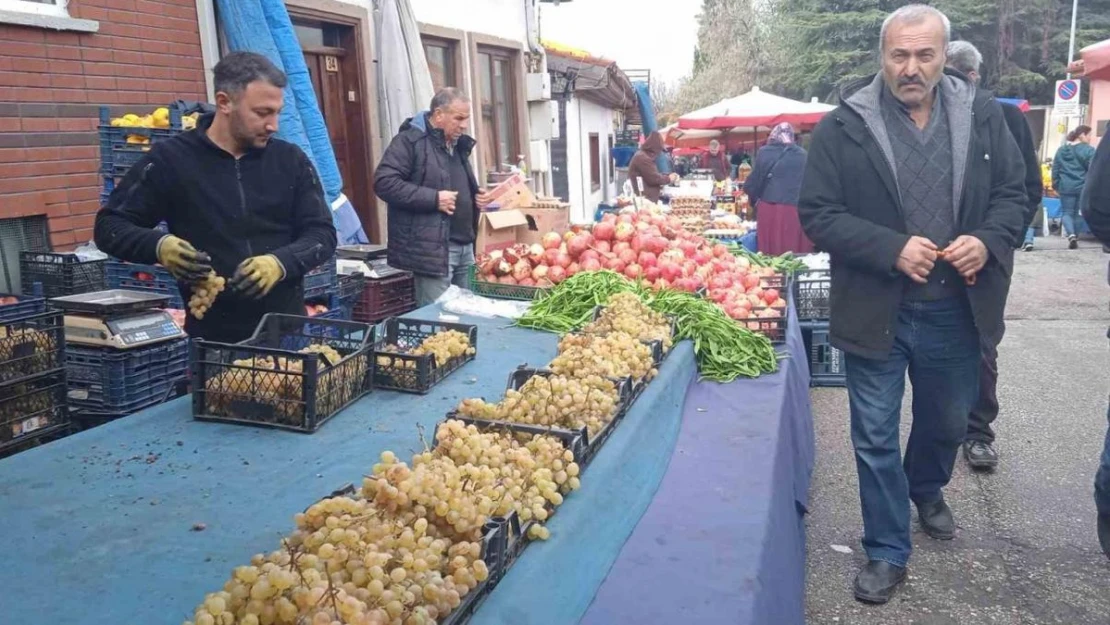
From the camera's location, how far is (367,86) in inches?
348

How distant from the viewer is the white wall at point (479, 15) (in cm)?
1020

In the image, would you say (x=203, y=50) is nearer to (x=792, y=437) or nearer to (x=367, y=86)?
(x=367, y=86)

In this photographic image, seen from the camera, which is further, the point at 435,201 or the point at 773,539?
the point at 435,201

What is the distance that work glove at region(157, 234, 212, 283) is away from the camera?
3158 millimetres

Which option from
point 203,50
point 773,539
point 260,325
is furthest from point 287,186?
point 203,50

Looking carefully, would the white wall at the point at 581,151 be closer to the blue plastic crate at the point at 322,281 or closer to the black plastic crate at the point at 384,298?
the black plastic crate at the point at 384,298

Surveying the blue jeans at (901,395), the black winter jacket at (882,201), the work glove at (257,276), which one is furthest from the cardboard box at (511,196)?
the blue jeans at (901,395)

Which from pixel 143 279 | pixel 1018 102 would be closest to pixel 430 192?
pixel 143 279

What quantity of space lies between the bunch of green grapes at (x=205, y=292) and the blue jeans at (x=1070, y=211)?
52.5 ft

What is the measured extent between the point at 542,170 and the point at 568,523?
11457 millimetres

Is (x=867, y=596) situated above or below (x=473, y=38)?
below

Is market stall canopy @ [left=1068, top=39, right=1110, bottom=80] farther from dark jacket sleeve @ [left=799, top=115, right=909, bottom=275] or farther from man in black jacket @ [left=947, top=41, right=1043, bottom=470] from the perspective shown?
dark jacket sleeve @ [left=799, top=115, right=909, bottom=275]

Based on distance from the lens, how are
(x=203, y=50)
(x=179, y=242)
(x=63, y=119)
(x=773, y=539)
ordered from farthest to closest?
1. (x=203, y=50)
2. (x=63, y=119)
3. (x=179, y=242)
4. (x=773, y=539)

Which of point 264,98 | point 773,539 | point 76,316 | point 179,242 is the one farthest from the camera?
point 76,316
